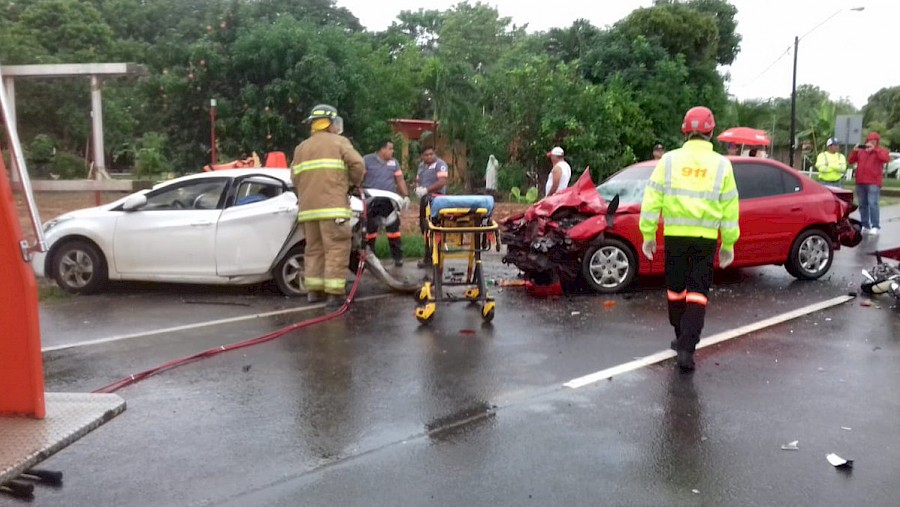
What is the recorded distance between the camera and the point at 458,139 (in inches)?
990

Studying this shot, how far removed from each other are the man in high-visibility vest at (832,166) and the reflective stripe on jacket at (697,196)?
1254 cm

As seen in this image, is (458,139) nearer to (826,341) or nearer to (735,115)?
(735,115)

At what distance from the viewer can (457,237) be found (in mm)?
8516

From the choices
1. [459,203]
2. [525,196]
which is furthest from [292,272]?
[525,196]

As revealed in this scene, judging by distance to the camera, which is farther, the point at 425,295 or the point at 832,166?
the point at 832,166

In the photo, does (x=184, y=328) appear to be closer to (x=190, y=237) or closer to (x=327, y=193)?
(x=190, y=237)

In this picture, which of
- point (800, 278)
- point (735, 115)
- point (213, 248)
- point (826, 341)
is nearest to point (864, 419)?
point (826, 341)

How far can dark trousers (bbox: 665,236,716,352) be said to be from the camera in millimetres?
6445

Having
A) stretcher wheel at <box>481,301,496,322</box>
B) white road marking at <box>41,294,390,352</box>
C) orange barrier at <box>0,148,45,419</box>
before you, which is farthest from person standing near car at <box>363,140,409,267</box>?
orange barrier at <box>0,148,45,419</box>

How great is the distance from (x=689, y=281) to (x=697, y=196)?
0.65 metres

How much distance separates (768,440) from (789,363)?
1.96 m

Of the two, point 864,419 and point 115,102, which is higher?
point 115,102

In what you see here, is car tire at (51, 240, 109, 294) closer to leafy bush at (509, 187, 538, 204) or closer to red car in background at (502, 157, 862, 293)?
red car in background at (502, 157, 862, 293)

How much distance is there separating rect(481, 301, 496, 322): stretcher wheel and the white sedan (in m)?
2.50
